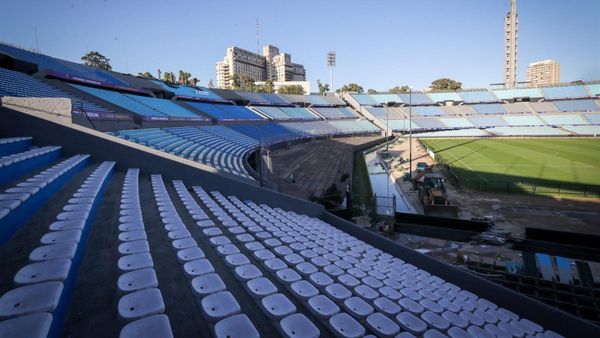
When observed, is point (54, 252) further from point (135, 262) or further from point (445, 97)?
point (445, 97)

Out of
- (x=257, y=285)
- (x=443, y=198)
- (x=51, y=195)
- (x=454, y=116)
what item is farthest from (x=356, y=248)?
(x=454, y=116)

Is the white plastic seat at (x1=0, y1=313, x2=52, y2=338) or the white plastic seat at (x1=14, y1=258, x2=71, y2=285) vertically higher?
the white plastic seat at (x1=14, y1=258, x2=71, y2=285)

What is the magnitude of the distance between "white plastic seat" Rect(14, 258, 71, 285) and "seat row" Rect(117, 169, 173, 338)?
0.47 m

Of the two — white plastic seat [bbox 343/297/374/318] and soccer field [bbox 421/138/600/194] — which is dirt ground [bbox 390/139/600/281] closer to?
soccer field [bbox 421/138/600/194]

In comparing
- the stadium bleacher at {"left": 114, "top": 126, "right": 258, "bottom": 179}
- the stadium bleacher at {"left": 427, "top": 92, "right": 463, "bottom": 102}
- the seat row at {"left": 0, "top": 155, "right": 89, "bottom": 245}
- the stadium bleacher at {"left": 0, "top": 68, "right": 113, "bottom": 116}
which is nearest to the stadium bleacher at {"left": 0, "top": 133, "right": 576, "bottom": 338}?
the seat row at {"left": 0, "top": 155, "right": 89, "bottom": 245}

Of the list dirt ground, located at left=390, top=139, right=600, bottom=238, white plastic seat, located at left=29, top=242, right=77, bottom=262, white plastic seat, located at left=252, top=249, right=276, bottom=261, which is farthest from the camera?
dirt ground, located at left=390, top=139, right=600, bottom=238

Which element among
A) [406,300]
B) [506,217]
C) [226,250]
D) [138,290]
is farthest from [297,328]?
[506,217]

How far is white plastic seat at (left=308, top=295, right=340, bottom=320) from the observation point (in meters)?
3.23

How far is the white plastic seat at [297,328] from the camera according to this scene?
2.68 metres

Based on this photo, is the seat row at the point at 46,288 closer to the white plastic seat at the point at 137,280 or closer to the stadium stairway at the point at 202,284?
the stadium stairway at the point at 202,284

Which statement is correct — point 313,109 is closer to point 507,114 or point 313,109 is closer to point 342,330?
point 507,114

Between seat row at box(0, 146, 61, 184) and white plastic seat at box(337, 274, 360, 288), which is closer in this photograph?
white plastic seat at box(337, 274, 360, 288)

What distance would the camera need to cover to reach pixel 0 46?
20281mm

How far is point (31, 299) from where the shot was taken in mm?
2121
